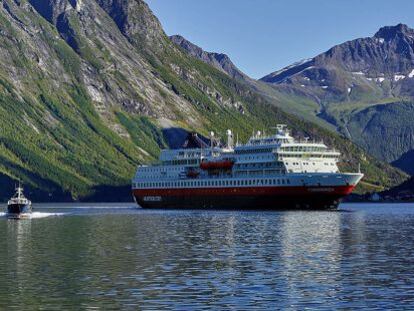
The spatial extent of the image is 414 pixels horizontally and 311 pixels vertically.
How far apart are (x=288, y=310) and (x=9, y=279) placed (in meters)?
26.3

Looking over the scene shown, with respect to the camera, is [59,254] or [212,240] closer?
[59,254]

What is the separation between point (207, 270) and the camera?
3209 inches

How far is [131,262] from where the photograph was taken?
87938 mm

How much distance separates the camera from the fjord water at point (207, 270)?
2527 inches

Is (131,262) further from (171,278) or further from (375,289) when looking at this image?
(375,289)

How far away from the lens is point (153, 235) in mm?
128750

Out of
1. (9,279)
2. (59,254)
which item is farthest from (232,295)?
(59,254)

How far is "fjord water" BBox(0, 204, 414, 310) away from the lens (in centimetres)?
6419

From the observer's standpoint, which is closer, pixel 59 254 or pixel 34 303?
pixel 34 303

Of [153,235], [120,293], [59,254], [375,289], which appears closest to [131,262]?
[59,254]

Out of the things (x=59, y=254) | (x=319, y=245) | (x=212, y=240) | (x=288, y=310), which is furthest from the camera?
(x=212, y=240)

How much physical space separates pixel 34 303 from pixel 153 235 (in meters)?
66.0

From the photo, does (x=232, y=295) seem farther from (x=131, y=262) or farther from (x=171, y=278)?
(x=131, y=262)

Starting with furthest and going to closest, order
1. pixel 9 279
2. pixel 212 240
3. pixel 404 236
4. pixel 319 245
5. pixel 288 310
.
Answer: pixel 404 236
pixel 212 240
pixel 319 245
pixel 9 279
pixel 288 310
